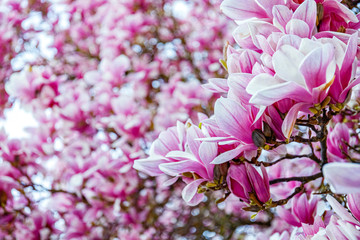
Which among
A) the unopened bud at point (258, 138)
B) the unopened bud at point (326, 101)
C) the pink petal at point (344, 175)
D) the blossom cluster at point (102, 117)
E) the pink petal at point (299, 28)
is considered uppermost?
the pink petal at point (299, 28)

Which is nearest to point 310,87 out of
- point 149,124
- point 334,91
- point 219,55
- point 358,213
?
point 334,91

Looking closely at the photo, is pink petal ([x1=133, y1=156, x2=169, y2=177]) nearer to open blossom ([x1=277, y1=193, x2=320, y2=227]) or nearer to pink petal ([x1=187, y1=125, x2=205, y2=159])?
pink petal ([x1=187, y1=125, x2=205, y2=159])

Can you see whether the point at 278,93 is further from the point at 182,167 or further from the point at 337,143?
the point at 337,143

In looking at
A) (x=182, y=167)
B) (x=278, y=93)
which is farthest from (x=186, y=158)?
(x=278, y=93)

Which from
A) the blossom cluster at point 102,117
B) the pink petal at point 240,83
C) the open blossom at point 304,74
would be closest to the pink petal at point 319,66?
the open blossom at point 304,74

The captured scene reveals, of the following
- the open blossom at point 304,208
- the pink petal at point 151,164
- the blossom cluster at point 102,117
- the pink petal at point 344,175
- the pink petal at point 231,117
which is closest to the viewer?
the pink petal at point 344,175

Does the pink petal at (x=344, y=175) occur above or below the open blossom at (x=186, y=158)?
above

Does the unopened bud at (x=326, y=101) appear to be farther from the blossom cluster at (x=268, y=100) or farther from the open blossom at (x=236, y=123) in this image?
the open blossom at (x=236, y=123)

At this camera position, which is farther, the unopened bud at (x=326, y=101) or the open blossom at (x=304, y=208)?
the open blossom at (x=304, y=208)

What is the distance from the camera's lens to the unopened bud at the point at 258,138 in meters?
0.69

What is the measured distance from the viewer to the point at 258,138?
69 centimetres

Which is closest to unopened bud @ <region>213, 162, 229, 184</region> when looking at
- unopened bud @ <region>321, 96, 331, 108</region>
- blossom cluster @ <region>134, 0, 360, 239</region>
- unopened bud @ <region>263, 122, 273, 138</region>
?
blossom cluster @ <region>134, 0, 360, 239</region>

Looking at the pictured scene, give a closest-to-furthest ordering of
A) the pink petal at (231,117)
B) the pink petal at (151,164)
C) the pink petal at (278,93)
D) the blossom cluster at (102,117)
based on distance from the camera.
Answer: the pink petal at (278,93)
the pink petal at (231,117)
the pink petal at (151,164)
the blossom cluster at (102,117)

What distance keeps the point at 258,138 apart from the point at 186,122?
0.66 ft
